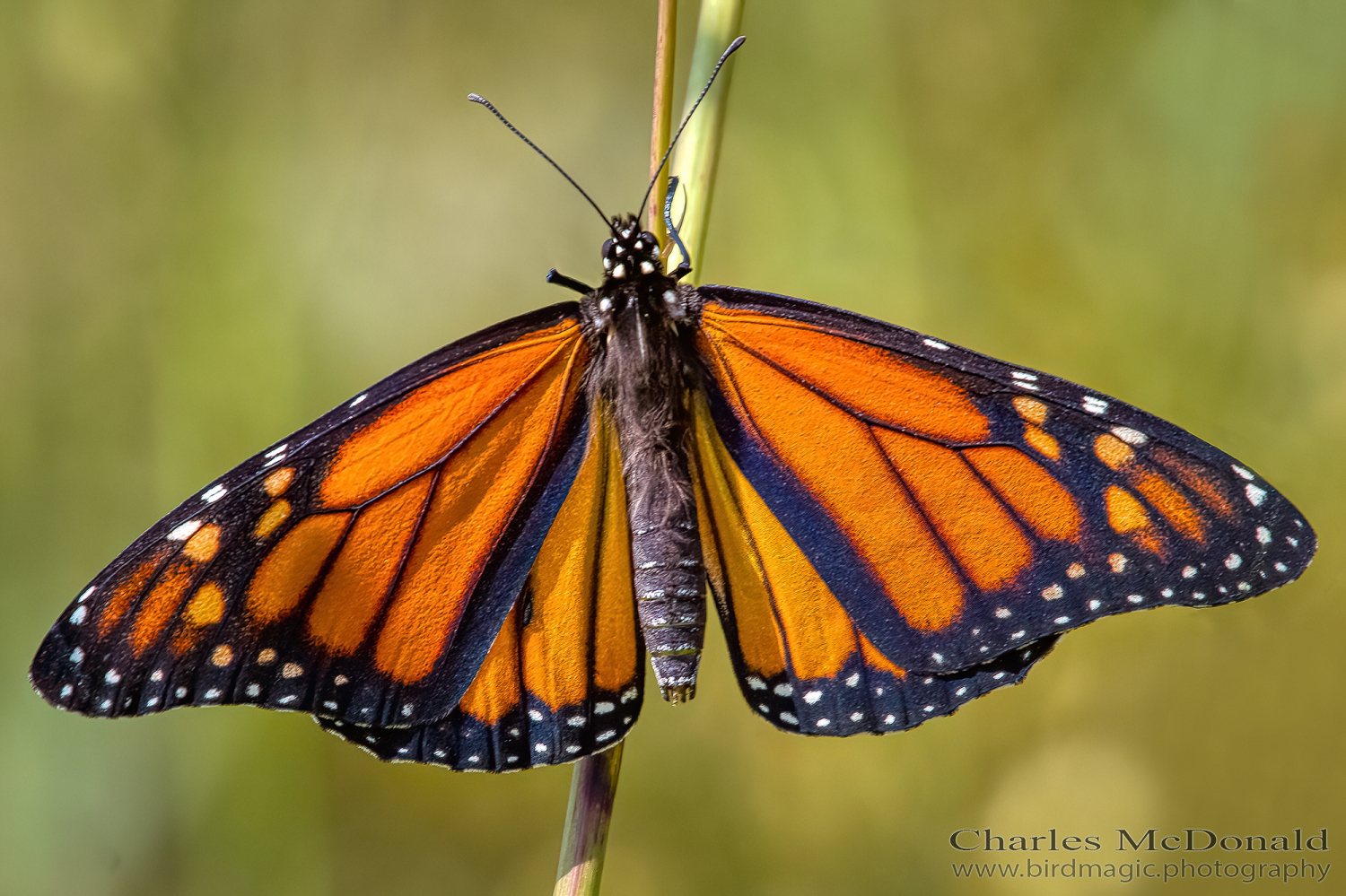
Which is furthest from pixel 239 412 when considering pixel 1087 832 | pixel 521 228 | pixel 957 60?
pixel 1087 832

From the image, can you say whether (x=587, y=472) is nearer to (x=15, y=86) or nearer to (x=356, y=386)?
(x=356, y=386)

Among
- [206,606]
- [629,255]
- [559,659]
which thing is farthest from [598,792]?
[629,255]

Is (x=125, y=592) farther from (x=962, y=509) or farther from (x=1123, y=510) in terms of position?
(x=1123, y=510)

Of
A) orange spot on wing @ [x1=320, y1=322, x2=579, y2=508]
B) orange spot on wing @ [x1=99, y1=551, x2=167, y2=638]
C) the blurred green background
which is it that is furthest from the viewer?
the blurred green background

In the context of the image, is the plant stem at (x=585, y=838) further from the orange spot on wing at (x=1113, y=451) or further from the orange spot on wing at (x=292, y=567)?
the orange spot on wing at (x=1113, y=451)

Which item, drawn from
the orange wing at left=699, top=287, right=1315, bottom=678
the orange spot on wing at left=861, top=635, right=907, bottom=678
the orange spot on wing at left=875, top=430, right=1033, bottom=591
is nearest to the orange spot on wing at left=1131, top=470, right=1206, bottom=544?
the orange wing at left=699, top=287, right=1315, bottom=678

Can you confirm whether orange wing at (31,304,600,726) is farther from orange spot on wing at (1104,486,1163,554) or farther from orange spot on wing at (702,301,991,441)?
orange spot on wing at (1104,486,1163,554)
